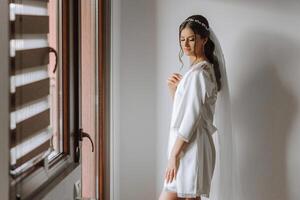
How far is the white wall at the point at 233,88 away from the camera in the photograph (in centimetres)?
280

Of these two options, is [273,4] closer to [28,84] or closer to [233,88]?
[233,88]

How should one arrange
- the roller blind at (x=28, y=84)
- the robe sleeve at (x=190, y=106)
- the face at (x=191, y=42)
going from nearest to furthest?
1. the roller blind at (x=28, y=84)
2. the robe sleeve at (x=190, y=106)
3. the face at (x=191, y=42)

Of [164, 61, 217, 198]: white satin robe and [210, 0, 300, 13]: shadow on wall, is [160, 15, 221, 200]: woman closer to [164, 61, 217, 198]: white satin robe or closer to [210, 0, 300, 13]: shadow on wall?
[164, 61, 217, 198]: white satin robe

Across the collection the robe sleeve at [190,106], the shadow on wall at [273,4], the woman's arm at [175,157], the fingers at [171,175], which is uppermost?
the shadow on wall at [273,4]

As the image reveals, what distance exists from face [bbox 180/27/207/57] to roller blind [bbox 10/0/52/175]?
1.11m

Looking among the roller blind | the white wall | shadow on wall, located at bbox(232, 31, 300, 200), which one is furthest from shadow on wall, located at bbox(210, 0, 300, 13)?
the roller blind

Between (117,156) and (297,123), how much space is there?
1100mm

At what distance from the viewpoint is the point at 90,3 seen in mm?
2576

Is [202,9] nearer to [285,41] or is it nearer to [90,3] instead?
[285,41]

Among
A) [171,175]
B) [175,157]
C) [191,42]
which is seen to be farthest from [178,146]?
[191,42]

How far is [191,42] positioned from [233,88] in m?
0.57

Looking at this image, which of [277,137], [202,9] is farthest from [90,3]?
[277,137]

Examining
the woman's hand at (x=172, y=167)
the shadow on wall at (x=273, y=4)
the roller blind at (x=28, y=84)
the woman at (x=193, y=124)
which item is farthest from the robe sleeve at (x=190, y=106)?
the roller blind at (x=28, y=84)

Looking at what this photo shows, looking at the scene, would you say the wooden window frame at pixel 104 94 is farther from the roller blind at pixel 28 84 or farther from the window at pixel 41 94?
the roller blind at pixel 28 84
